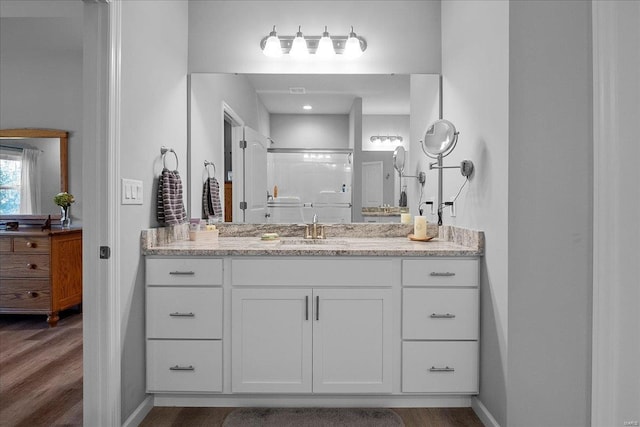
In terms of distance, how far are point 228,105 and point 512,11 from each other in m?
1.67

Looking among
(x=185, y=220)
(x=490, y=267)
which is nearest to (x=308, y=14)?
(x=185, y=220)

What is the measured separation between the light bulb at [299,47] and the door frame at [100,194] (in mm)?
1112

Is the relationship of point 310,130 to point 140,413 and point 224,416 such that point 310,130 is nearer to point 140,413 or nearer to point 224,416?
point 224,416

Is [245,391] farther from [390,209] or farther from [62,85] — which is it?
[62,85]

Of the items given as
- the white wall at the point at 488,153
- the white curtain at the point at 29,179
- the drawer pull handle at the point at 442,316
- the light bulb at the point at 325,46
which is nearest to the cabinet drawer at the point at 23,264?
the white curtain at the point at 29,179

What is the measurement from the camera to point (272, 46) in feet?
8.63

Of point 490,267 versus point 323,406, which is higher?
point 490,267

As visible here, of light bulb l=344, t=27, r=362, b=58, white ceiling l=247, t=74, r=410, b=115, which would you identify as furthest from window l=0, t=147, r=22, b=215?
light bulb l=344, t=27, r=362, b=58

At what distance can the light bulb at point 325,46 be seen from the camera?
263 cm

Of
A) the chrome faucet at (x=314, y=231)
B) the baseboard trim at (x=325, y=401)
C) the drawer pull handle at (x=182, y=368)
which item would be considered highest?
the chrome faucet at (x=314, y=231)

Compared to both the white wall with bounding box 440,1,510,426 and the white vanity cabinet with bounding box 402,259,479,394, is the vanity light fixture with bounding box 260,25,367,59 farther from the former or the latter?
the white vanity cabinet with bounding box 402,259,479,394

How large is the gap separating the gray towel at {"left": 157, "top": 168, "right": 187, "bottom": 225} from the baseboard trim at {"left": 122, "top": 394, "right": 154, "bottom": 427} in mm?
873

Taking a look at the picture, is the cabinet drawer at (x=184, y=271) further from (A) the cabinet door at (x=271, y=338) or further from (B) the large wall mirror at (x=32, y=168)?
(B) the large wall mirror at (x=32, y=168)

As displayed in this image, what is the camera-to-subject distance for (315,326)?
6.82 feet
